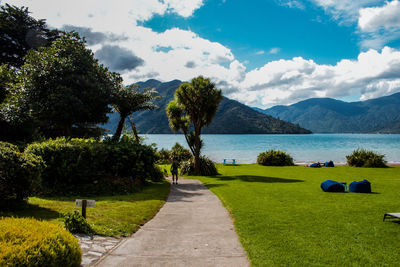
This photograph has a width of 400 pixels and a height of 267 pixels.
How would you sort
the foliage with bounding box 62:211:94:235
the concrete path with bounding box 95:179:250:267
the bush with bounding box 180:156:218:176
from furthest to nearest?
the bush with bounding box 180:156:218:176
the foliage with bounding box 62:211:94:235
the concrete path with bounding box 95:179:250:267

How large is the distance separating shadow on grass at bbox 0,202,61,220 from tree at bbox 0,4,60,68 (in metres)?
29.6

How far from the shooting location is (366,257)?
5578 millimetres

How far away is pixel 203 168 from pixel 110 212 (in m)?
15.9

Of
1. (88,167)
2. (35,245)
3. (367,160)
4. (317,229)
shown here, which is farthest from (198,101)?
(367,160)

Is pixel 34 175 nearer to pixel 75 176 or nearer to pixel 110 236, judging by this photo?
pixel 110 236

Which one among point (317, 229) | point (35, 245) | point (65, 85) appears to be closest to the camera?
point (35, 245)

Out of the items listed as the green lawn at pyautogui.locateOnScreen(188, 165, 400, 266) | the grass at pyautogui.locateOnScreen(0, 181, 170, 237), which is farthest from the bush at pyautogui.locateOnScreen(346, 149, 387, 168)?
the grass at pyautogui.locateOnScreen(0, 181, 170, 237)

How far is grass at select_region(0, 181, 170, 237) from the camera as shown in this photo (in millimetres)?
7325

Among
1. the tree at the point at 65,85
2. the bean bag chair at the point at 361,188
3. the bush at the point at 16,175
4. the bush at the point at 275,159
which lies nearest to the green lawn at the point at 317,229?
the bean bag chair at the point at 361,188

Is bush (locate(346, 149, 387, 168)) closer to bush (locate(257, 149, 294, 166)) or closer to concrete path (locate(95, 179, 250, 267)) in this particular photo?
bush (locate(257, 149, 294, 166))

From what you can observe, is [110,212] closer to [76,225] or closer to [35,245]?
[76,225]

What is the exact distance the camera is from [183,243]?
252 inches

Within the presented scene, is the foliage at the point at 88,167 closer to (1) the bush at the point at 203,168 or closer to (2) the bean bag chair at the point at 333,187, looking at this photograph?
(1) the bush at the point at 203,168

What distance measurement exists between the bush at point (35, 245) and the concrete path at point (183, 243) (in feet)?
2.74
